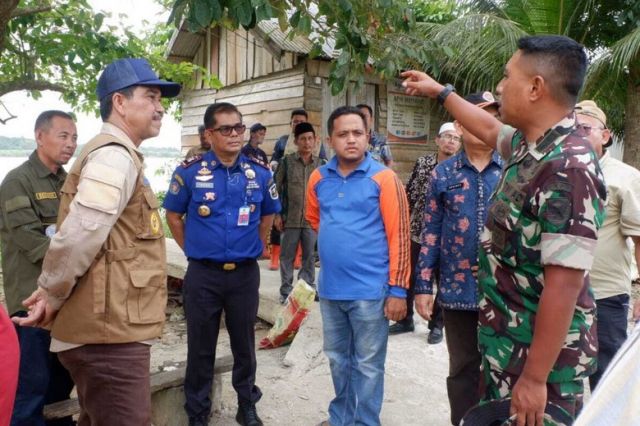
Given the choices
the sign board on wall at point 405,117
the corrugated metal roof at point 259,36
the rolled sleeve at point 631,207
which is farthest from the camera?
the sign board on wall at point 405,117

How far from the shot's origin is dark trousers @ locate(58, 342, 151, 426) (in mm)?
2254

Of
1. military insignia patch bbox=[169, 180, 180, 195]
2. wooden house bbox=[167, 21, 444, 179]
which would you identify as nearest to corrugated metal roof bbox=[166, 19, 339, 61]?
wooden house bbox=[167, 21, 444, 179]

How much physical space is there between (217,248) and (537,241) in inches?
86.1

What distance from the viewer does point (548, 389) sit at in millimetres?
1839

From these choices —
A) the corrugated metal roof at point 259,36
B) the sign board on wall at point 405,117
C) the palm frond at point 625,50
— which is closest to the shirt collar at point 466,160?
the palm frond at point 625,50

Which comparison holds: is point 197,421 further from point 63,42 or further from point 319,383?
point 63,42

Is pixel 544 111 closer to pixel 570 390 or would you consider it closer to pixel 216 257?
pixel 570 390

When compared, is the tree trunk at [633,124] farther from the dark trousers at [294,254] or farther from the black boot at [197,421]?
the black boot at [197,421]

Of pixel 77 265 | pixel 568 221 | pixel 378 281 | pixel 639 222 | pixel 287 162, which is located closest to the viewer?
pixel 568 221

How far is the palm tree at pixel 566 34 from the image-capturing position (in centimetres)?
755

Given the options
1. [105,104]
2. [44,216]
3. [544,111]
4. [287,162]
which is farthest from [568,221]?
[287,162]

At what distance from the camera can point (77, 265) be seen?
2.14 meters

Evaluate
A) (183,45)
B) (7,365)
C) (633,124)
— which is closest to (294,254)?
(7,365)

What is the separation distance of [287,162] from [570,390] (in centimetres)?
489
